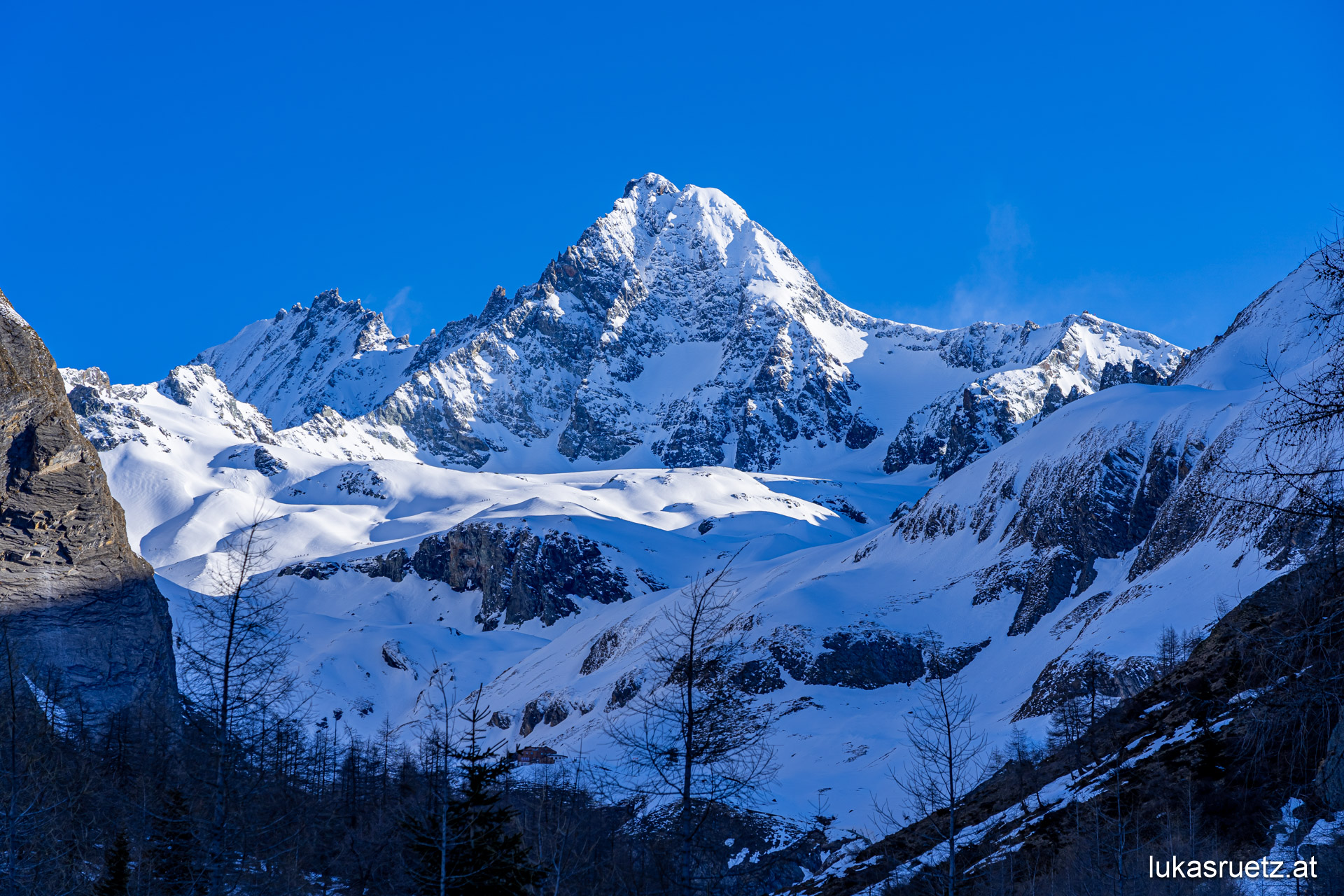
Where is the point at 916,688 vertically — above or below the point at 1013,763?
above

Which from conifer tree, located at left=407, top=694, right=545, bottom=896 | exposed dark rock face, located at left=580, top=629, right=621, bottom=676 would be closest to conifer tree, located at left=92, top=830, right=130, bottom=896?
conifer tree, located at left=407, top=694, right=545, bottom=896

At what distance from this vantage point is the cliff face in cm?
5397

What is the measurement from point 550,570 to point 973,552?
99.3 m

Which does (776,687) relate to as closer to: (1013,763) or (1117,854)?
(1013,763)

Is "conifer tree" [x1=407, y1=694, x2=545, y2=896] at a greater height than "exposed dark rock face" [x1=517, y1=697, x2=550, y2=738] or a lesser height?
lesser

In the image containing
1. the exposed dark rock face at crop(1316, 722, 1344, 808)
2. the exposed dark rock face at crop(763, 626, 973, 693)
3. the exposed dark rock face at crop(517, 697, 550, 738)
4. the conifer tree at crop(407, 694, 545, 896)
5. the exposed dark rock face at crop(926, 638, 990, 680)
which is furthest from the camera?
the exposed dark rock face at crop(517, 697, 550, 738)

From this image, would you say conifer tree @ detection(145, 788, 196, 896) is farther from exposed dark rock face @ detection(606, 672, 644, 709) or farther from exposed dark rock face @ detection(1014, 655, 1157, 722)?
exposed dark rock face @ detection(606, 672, 644, 709)

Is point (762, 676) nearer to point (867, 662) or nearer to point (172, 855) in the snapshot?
point (867, 662)

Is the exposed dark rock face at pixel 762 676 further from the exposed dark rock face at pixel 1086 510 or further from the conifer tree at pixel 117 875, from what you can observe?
the conifer tree at pixel 117 875

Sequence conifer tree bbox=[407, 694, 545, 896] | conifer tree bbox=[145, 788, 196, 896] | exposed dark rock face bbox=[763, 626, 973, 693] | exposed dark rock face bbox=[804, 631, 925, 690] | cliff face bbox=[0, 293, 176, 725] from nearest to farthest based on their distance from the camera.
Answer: conifer tree bbox=[407, 694, 545, 896] < conifer tree bbox=[145, 788, 196, 896] < cliff face bbox=[0, 293, 176, 725] < exposed dark rock face bbox=[763, 626, 973, 693] < exposed dark rock face bbox=[804, 631, 925, 690]

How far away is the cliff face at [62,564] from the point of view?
5397cm

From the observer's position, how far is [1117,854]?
2405 centimetres

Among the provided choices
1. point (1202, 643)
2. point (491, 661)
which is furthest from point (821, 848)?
point (491, 661)

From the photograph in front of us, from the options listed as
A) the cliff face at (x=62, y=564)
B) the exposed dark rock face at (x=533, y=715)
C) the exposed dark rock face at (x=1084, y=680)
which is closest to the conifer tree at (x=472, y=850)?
the cliff face at (x=62, y=564)
